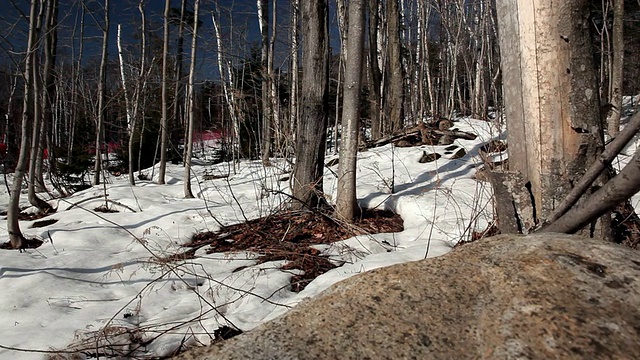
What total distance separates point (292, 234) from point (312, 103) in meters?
1.58

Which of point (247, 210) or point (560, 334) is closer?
point (560, 334)

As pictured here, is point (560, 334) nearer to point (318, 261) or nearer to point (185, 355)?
point (185, 355)

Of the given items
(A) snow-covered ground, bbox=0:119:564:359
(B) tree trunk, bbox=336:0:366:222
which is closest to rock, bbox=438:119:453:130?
(A) snow-covered ground, bbox=0:119:564:359

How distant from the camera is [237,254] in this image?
347cm

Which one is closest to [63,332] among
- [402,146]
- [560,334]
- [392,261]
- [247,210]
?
[392,261]

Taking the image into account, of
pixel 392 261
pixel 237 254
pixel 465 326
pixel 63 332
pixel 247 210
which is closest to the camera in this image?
pixel 465 326

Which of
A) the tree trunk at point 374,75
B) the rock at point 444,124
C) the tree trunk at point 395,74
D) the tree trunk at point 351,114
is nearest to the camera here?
the tree trunk at point 351,114

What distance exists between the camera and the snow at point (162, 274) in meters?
2.12

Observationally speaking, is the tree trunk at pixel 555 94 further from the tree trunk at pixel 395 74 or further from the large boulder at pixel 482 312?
the tree trunk at pixel 395 74

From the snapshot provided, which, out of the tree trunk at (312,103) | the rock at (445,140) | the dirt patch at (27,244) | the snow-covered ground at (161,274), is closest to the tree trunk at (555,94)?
the snow-covered ground at (161,274)

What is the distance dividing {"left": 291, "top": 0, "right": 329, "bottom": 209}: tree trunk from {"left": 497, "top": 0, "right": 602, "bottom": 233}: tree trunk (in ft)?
9.91

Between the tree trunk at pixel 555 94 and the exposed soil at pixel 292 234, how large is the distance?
1.79 m

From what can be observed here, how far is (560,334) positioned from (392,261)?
6.23 feet

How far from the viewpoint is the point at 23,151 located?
441 centimetres
